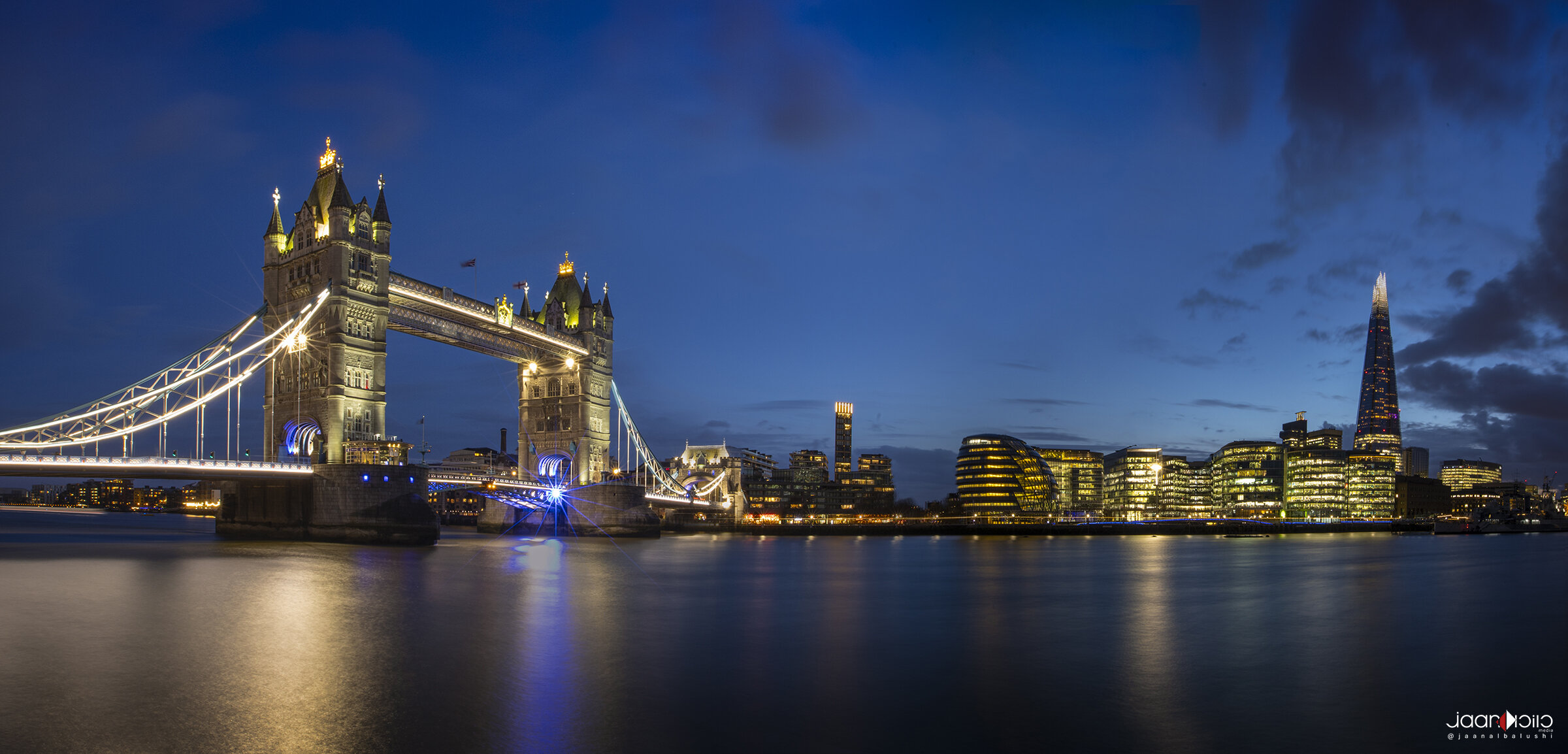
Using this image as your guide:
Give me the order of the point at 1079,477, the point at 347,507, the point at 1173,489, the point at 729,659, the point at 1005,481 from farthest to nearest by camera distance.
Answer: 1. the point at 1079,477
2. the point at 1173,489
3. the point at 1005,481
4. the point at 347,507
5. the point at 729,659

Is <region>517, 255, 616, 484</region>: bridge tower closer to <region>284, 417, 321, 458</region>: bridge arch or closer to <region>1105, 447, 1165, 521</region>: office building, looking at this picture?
<region>284, 417, 321, 458</region>: bridge arch

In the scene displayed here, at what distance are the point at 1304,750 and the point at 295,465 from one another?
47.0 metres

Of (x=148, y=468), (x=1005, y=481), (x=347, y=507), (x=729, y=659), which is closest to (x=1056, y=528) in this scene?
(x=1005, y=481)

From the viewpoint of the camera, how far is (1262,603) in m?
34.5

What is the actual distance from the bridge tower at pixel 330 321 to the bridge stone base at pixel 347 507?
2.06 meters

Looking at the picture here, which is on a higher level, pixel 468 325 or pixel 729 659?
pixel 468 325

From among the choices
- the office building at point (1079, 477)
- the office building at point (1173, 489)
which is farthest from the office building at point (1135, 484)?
the office building at point (1079, 477)

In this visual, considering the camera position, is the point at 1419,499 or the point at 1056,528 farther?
the point at 1419,499

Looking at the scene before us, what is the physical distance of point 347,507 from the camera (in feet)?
155

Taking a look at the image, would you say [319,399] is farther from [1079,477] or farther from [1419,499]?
[1419,499]

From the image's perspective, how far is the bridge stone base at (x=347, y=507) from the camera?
4725 cm

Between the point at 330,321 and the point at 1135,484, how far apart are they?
163m

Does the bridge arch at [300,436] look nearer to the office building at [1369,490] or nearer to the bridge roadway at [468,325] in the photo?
the bridge roadway at [468,325]

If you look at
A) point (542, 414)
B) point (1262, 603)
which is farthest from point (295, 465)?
point (1262, 603)
